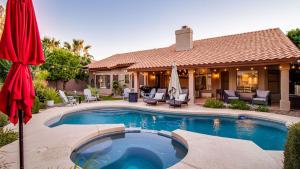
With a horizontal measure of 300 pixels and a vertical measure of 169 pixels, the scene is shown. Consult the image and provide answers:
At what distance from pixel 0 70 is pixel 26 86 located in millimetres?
17117

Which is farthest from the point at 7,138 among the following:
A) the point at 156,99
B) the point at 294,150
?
the point at 156,99

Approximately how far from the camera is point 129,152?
593cm

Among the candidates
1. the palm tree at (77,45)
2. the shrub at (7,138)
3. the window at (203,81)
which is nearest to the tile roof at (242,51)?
the window at (203,81)

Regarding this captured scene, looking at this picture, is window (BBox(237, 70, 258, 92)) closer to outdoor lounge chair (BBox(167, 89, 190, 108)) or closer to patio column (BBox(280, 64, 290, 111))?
patio column (BBox(280, 64, 290, 111))

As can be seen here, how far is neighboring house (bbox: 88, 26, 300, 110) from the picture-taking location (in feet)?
35.4

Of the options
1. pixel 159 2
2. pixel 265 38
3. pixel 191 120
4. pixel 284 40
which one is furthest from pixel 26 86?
pixel 265 38

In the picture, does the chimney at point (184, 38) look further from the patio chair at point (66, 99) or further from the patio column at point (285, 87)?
the patio chair at point (66, 99)

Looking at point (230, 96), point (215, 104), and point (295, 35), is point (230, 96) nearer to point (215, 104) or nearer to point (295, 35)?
point (215, 104)

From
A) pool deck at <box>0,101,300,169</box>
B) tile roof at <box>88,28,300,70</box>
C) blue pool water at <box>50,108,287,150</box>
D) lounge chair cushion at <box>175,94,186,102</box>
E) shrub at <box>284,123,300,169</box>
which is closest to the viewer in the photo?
shrub at <box>284,123,300,169</box>

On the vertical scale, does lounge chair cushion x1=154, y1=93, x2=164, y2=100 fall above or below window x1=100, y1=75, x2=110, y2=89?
below

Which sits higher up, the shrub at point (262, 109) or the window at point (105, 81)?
the window at point (105, 81)

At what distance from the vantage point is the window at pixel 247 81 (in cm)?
1440

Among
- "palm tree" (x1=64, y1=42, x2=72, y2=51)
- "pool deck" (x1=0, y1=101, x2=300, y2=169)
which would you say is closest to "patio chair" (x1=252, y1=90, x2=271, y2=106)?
"pool deck" (x1=0, y1=101, x2=300, y2=169)

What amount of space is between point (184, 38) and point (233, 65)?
280 inches
